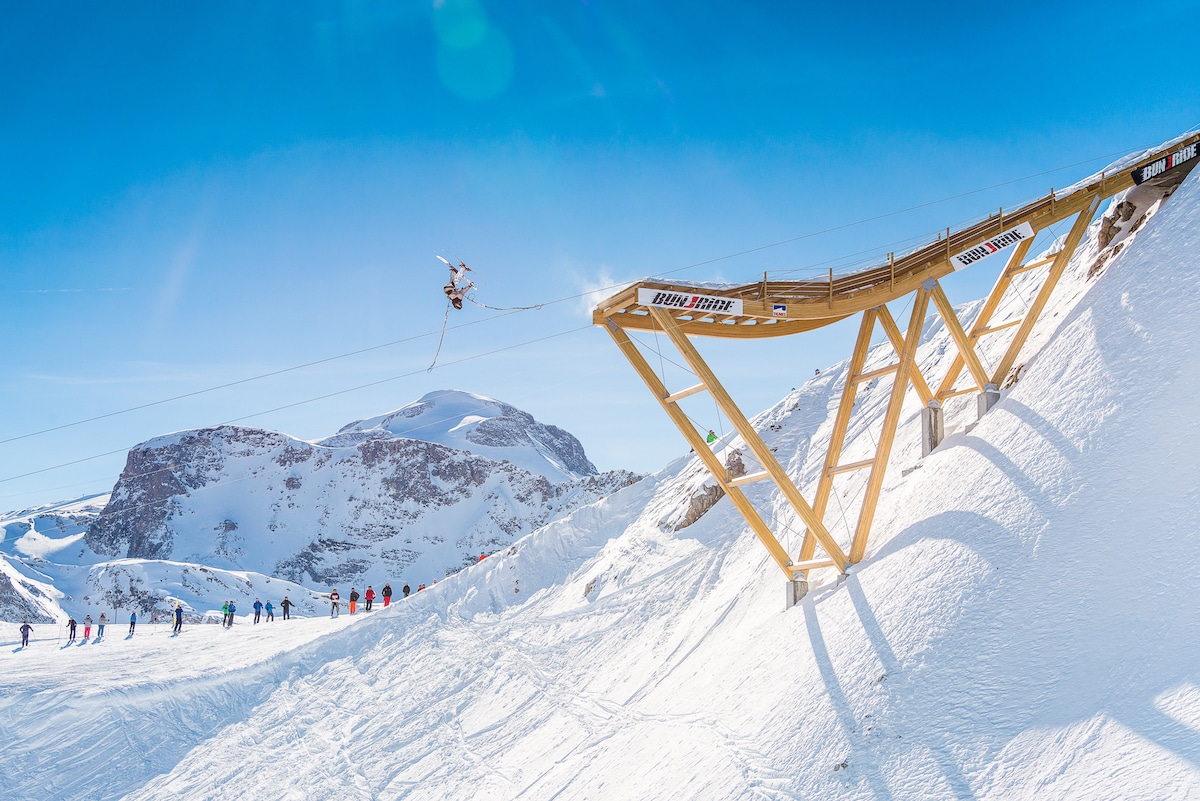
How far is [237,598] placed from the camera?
74.5m

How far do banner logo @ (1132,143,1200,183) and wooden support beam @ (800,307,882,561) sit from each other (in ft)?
23.6

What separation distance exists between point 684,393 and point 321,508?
162396 millimetres

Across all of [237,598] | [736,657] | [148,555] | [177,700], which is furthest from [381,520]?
A: [736,657]

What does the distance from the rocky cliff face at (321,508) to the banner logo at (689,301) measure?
131 metres

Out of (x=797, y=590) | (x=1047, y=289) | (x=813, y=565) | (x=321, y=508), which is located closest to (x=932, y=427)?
(x=1047, y=289)

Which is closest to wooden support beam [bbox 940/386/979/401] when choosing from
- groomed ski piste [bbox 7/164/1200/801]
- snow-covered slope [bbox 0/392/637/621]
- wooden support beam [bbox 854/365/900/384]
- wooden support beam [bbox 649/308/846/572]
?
groomed ski piste [bbox 7/164/1200/801]

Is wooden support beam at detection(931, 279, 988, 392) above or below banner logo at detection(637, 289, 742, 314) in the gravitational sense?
below

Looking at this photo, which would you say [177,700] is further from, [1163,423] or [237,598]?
[237,598]

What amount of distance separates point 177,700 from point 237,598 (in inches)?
2204

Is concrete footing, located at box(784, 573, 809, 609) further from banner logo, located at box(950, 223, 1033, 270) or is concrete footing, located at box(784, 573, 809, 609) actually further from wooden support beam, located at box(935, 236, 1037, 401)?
banner logo, located at box(950, 223, 1033, 270)

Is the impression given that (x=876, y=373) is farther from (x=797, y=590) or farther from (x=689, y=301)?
(x=797, y=590)

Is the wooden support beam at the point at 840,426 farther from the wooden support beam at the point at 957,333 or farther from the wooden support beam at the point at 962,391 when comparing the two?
the wooden support beam at the point at 962,391

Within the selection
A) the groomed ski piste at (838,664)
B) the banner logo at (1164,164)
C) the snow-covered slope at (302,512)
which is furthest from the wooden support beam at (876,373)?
the snow-covered slope at (302,512)

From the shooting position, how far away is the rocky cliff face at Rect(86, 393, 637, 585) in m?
150
